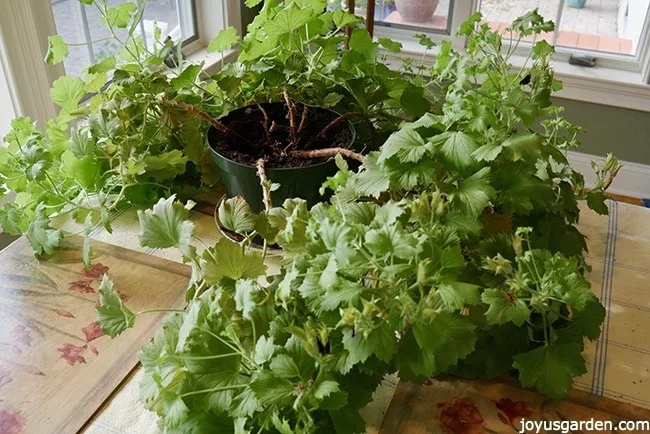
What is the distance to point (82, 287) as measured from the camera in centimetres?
98

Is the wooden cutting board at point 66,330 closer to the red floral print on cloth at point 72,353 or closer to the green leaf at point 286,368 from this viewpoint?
the red floral print on cloth at point 72,353

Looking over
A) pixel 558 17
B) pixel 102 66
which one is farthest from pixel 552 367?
pixel 558 17

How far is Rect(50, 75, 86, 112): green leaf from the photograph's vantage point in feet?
3.74

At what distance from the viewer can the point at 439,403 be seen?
78 centimetres

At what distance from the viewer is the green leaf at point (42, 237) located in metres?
1.02

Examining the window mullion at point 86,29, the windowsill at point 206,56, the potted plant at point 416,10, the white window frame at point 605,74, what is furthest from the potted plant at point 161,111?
the potted plant at point 416,10

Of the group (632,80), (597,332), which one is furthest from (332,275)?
(632,80)

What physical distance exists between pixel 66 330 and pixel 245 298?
0.38 meters

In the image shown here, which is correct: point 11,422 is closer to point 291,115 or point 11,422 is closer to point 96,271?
point 96,271

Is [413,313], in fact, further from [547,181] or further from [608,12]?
[608,12]

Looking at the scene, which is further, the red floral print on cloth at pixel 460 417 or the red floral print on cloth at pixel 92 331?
the red floral print on cloth at pixel 92 331

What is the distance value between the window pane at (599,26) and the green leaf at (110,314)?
243 cm

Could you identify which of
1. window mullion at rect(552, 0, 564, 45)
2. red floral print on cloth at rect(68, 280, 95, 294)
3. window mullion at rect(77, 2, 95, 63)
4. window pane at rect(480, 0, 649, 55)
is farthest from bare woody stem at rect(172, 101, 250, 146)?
window mullion at rect(552, 0, 564, 45)

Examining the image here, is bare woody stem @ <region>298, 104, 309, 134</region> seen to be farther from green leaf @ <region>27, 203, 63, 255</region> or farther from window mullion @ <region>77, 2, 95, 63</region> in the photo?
window mullion @ <region>77, 2, 95, 63</region>
